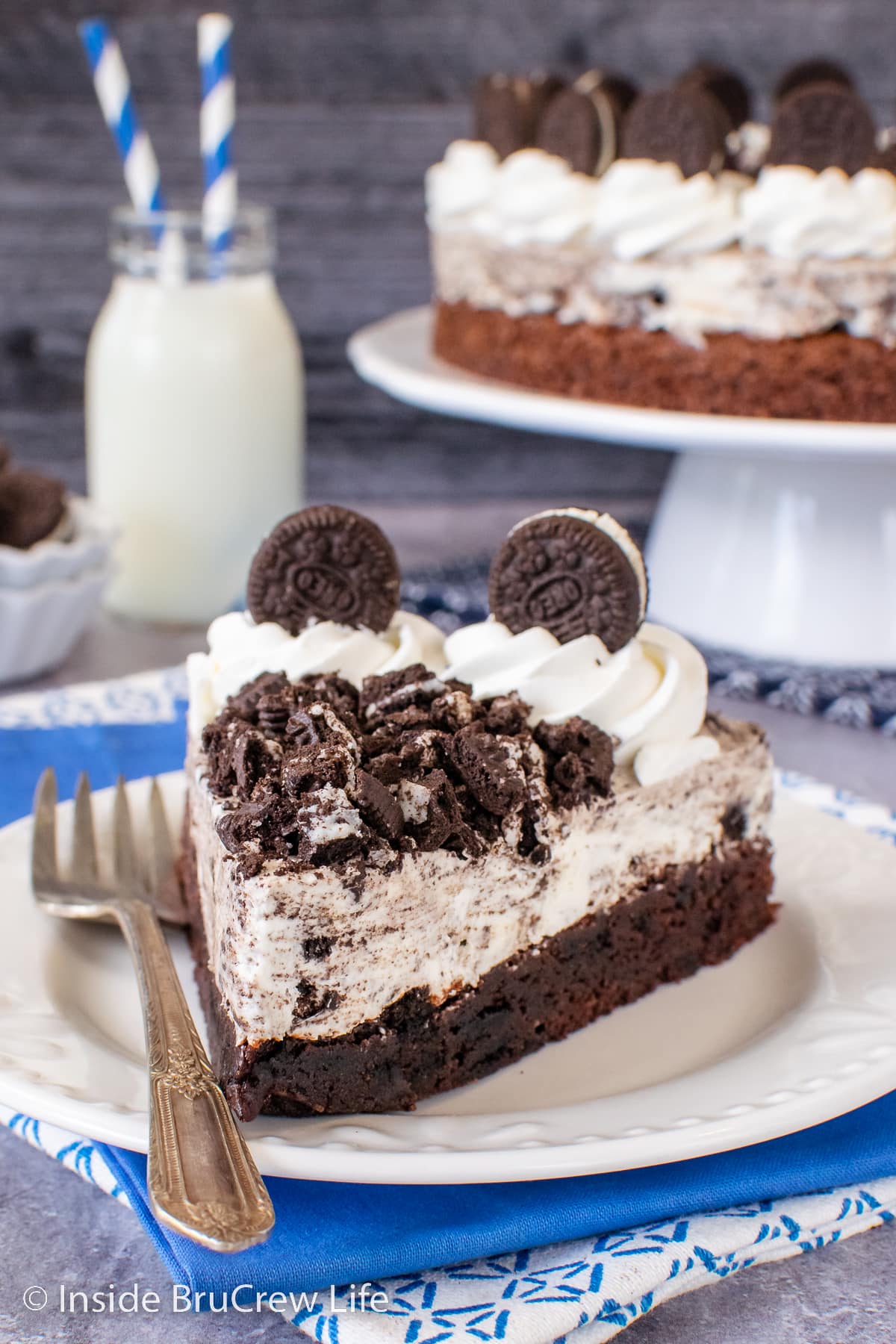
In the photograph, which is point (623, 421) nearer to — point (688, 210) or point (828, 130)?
point (688, 210)

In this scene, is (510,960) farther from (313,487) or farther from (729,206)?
(313,487)

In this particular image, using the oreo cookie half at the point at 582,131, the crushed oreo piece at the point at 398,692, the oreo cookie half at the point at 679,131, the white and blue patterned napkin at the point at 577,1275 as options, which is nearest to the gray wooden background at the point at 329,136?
the oreo cookie half at the point at 582,131

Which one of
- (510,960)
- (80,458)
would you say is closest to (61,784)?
(510,960)

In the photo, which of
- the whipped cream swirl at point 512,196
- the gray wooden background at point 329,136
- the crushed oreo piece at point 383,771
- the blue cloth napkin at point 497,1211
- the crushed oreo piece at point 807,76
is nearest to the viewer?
the blue cloth napkin at point 497,1211

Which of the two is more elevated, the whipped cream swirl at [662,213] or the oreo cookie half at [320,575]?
the whipped cream swirl at [662,213]

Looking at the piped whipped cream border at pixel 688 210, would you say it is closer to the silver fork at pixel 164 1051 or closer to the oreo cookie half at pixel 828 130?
the oreo cookie half at pixel 828 130

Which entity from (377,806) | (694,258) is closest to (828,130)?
(694,258)

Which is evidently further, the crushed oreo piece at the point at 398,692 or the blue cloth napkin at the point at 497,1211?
the crushed oreo piece at the point at 398,692
